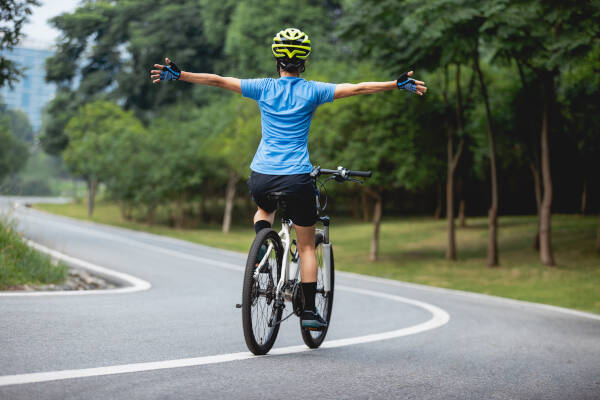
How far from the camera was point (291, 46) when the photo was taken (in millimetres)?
5133

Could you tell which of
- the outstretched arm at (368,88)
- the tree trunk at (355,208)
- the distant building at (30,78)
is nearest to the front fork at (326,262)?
the outstretched arm at (368,88)

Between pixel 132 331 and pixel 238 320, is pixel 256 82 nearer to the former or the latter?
pixel 132 331

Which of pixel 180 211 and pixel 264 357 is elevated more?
pixel 264 357

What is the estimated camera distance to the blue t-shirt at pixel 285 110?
200 inches

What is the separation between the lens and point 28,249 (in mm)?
10094

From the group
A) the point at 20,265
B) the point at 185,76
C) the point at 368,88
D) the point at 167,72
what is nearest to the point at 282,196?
the point at 368,88

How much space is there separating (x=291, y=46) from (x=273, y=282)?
1.83 metres

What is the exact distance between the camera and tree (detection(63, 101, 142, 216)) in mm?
48312

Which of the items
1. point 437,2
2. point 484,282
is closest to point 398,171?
→ point 484,282

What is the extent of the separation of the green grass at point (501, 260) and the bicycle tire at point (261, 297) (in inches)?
482

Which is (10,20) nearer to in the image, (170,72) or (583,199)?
(170,72)

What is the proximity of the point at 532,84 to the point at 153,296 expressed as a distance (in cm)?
1891

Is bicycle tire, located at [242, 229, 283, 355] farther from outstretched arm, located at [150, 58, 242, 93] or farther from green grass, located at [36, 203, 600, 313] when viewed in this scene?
green grass, located at [36, 203, 600, 313]

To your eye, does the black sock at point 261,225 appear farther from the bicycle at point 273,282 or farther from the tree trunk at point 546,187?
the tree trunk at point 546,187
